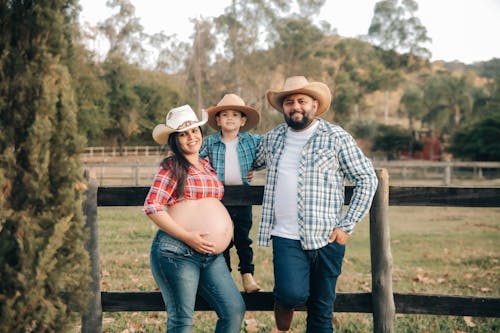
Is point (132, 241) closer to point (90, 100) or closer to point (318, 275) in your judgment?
point (318, 275)

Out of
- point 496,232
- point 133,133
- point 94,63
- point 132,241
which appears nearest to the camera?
point 132,241

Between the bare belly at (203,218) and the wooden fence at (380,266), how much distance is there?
39 cm

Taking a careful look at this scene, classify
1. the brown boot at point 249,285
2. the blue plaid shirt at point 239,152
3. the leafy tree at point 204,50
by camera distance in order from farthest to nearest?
the leafy tree at point 204,50 → the blue plaid shirt at point 239,152 → the brown boot at point 249,285

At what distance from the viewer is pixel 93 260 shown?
395cm

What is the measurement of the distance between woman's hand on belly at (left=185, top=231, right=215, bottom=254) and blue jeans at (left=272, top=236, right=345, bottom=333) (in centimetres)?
53

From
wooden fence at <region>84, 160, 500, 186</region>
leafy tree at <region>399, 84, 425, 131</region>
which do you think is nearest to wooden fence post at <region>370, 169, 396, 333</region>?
wooden fence at <region>84, 160, 500, 186</region>

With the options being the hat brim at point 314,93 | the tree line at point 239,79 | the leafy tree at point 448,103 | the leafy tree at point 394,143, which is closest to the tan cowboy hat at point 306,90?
the hat brim at point 314,93

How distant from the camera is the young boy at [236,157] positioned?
4.34m

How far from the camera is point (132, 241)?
398 inches

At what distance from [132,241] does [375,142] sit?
1854 inches

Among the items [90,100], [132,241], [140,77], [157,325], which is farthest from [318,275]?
[140,77]

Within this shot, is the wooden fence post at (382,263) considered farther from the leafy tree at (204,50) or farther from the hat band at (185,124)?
the leafy tree at (204,50)

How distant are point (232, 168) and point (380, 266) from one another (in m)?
1.45

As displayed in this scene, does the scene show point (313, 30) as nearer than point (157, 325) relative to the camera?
No
